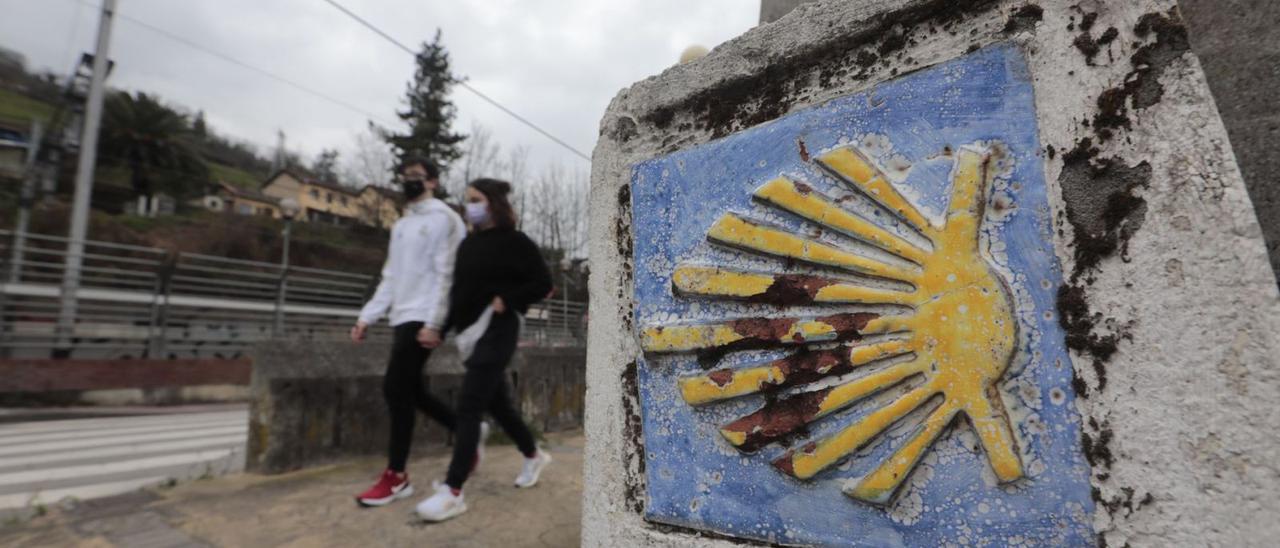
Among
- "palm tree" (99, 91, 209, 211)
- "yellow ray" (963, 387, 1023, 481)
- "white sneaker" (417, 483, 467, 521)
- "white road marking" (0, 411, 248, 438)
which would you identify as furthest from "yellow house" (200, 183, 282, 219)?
"yellow ray" (963, 387, 1023, 481)

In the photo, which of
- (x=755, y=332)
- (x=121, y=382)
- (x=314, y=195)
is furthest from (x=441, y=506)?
(x=314, y=195)

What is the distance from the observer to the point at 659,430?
1.10 meters

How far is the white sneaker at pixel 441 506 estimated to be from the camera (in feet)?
6.54

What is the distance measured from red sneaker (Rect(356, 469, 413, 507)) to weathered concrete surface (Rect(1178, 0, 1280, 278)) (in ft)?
8.03

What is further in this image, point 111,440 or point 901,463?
point 111,440

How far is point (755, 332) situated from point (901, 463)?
29 centimetres

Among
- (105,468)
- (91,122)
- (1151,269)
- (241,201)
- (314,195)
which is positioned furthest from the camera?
(314,195)

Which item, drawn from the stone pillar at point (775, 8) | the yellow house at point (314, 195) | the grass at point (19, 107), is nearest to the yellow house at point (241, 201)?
the yellow house at point (314, 195)

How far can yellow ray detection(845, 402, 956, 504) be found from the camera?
806mm

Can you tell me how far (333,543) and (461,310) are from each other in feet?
2.78

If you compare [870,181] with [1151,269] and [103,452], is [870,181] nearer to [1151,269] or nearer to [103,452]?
[1151,269]

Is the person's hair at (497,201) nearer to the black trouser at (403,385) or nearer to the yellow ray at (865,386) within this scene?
the black trouser at (403,385)

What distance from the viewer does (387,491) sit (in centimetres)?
224

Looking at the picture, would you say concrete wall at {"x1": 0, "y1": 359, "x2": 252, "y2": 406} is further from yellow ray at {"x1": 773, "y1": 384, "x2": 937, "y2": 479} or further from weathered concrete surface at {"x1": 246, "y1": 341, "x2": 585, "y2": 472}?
yellow ray at {"x1": 773, "y1": 384, "x2": 937, "y2": 479}
